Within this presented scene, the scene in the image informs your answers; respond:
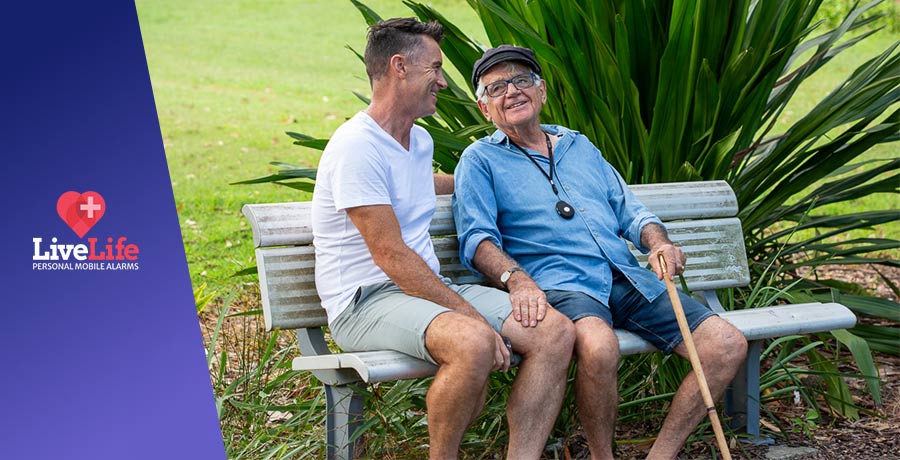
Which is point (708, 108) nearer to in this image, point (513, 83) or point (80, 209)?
point (513, 83)

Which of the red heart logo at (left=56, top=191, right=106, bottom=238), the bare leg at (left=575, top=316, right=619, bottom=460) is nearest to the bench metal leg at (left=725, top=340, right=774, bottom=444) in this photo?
the bare leg at (left=575, top=316, right=619, bottom=460)

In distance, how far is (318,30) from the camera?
16062 mm

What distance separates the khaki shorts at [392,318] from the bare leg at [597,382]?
256 millimetres

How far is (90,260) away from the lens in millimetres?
4020

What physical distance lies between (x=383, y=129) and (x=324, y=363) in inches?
29.6

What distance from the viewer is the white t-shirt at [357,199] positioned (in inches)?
133

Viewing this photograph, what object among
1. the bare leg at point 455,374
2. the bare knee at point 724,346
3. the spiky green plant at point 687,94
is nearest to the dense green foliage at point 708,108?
the spiky green plant at point 687,94

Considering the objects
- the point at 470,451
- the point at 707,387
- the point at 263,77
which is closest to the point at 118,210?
the point at 470,451

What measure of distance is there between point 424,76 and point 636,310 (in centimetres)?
106

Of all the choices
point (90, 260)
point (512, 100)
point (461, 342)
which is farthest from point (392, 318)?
point (90, 260)

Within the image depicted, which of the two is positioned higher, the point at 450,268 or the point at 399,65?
the point at 399,65

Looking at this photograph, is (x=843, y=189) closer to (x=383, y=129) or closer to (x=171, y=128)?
(x=383, y=129)

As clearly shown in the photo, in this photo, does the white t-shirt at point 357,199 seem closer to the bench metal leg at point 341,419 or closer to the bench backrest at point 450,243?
the bench backrest at point 450,243

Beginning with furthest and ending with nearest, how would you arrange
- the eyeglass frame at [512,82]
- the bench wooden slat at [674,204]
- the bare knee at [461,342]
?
the bench wooden slat at [674,204] < the eyeglass frame at [512,82] < the bare knee at [461,342]
